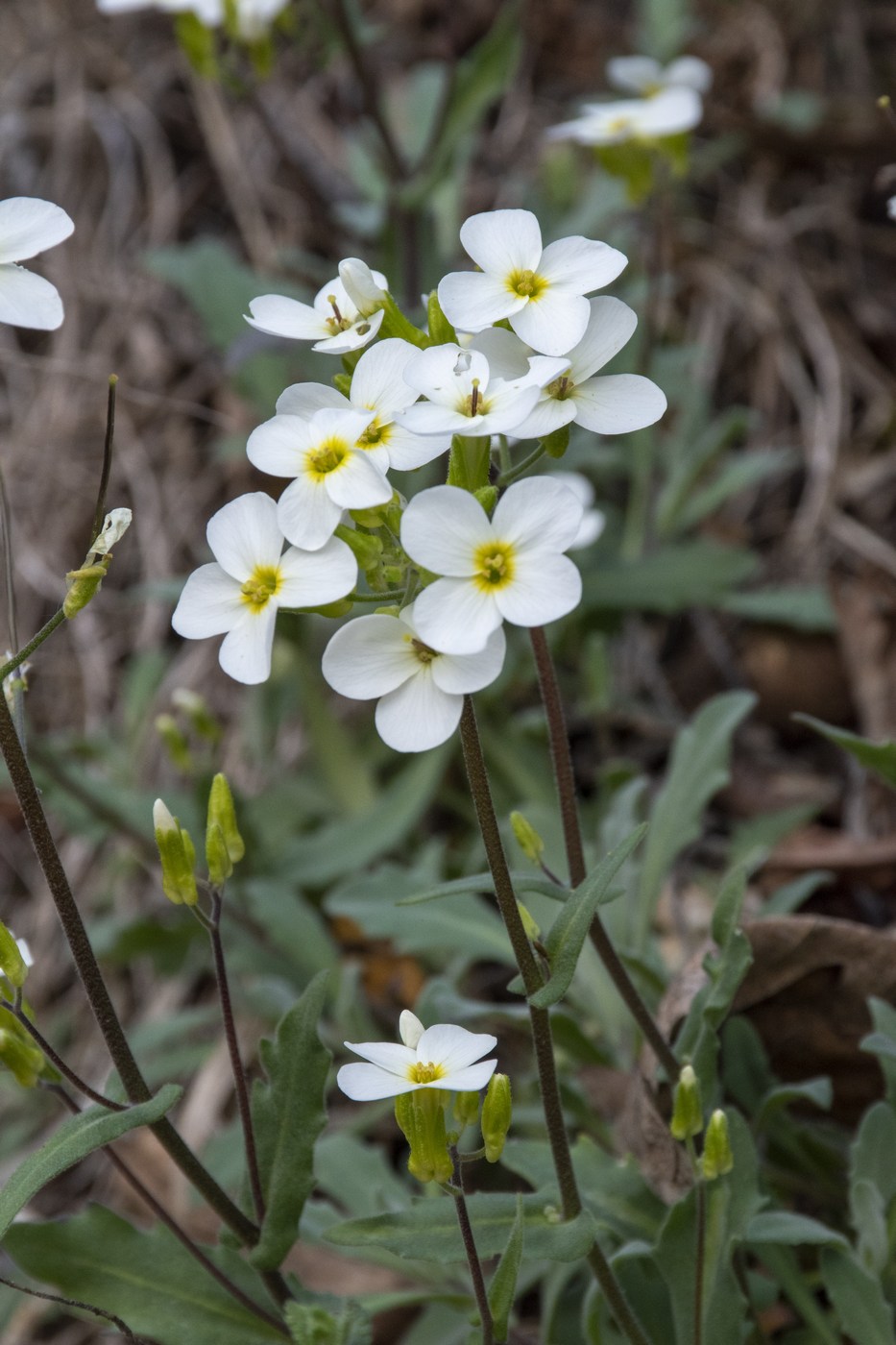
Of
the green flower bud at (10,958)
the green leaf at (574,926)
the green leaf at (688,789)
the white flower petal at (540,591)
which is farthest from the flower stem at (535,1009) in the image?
the green leaf at (688,789)

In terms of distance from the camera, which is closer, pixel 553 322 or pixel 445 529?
pixel 445 529

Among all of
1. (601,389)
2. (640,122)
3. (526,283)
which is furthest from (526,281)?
(640,122)

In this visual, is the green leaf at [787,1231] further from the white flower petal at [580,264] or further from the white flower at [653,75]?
the white flower at [653,75]

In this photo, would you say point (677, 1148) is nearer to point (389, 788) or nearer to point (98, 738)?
point (389, 788)

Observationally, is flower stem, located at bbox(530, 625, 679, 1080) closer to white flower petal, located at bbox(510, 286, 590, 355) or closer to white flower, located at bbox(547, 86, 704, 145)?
white flower petal, located at bbox(510, 286, 590, 355)

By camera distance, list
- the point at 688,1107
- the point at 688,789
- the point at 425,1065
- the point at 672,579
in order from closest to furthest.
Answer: the point at 425,1065, the point at 688,1107, the point at 688,789, the point at 672,579

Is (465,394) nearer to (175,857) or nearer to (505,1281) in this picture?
(175,857)
